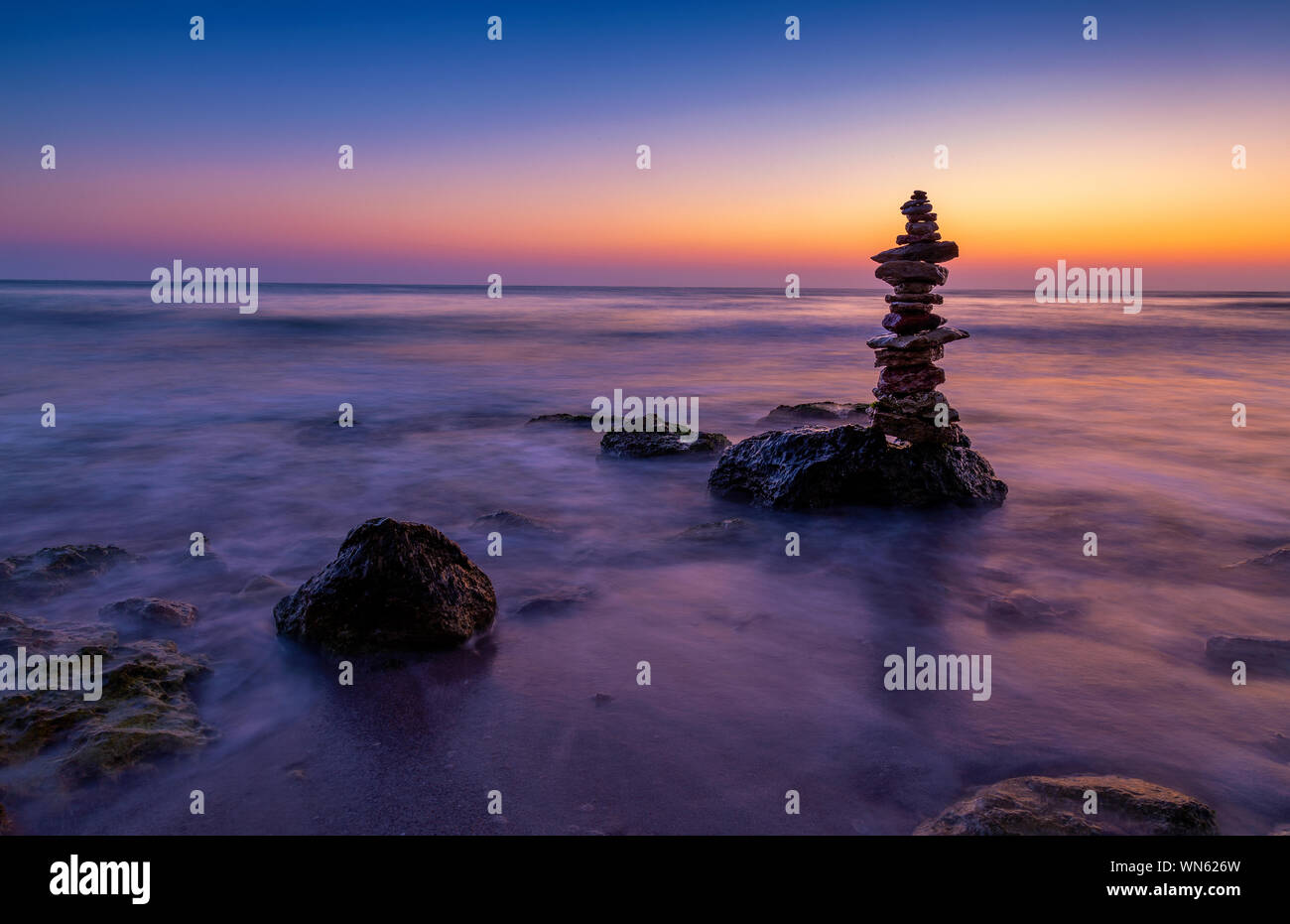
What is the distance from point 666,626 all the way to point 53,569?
4.75 metres

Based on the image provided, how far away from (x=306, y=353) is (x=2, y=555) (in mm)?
21986

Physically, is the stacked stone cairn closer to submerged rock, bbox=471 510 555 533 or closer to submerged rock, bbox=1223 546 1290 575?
submerged rock, bbox=1223 546 1290 575

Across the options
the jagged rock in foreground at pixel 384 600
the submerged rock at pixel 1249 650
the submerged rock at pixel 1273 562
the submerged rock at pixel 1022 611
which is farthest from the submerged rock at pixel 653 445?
the submerged rock at pixel 1249 650

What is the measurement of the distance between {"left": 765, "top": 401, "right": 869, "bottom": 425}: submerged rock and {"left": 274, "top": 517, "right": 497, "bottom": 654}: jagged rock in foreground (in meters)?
9.02

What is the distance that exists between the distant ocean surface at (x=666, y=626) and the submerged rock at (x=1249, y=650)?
0.22m

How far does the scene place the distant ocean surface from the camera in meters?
3.50

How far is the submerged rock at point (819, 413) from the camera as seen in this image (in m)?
12.9

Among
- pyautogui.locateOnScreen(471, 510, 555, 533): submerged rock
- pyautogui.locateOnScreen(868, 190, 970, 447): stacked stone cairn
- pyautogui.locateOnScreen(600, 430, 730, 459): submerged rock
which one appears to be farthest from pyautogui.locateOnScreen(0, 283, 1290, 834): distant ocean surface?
pyautogui.locateOnScreen(868, 190, 970, 447): stacked stone cairn

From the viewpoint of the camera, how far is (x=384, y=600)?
4801 mm

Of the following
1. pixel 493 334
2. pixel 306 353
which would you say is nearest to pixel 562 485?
pixel 306 353

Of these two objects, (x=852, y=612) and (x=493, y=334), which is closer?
(x=852, y=612)

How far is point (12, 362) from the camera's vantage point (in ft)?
74.1
